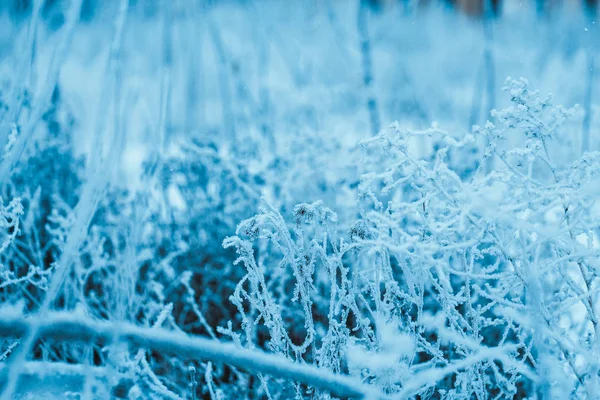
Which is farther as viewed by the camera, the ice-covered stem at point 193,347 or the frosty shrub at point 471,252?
the frosty shrub at point 471,252

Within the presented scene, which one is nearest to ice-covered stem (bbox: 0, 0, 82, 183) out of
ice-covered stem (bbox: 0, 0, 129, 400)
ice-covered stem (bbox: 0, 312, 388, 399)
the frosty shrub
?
ice-covered stem (bbox: 0, 0, 129, 400)

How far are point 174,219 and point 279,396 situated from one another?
1417 millimetres

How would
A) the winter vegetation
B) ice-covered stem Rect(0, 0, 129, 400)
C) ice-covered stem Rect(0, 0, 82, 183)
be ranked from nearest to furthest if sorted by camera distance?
ice-covered stem Rect(0, 0, 129, 400)
the winter vegetation
ice-covered stem Rect(0, 0, 82, 183)

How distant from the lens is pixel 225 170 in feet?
10.8

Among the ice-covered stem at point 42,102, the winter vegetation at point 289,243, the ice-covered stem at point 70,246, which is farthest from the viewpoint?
the ice-covered stem at point 42,102

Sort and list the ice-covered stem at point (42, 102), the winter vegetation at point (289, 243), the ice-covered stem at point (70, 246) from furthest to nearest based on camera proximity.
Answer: the ice-covered stem at point (42, 102) → the winter vegetation at point (289, 243) → the ice-covered stem at point (70, 246)

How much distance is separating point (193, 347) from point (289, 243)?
491mm

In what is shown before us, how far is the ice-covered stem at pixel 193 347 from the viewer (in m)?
1.27

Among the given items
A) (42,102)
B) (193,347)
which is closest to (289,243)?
(193,347)

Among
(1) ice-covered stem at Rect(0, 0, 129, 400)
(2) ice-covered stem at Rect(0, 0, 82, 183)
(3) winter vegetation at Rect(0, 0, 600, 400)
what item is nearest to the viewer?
(1) ice-covered stem at Rect(0, 0, 129, 400)

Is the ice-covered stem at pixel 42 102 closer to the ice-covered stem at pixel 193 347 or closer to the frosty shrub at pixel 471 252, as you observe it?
the ice-covered stem at pixel 193 347

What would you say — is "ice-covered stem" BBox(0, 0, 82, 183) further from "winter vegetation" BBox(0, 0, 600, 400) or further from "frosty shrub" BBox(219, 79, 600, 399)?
"frosty shrub" BBox(219, 79, 600, 399)

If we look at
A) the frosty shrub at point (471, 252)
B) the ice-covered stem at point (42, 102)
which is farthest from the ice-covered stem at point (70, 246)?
the frosty shrub at point (471, 252)

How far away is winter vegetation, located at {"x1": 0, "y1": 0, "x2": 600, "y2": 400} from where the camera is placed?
140cm
